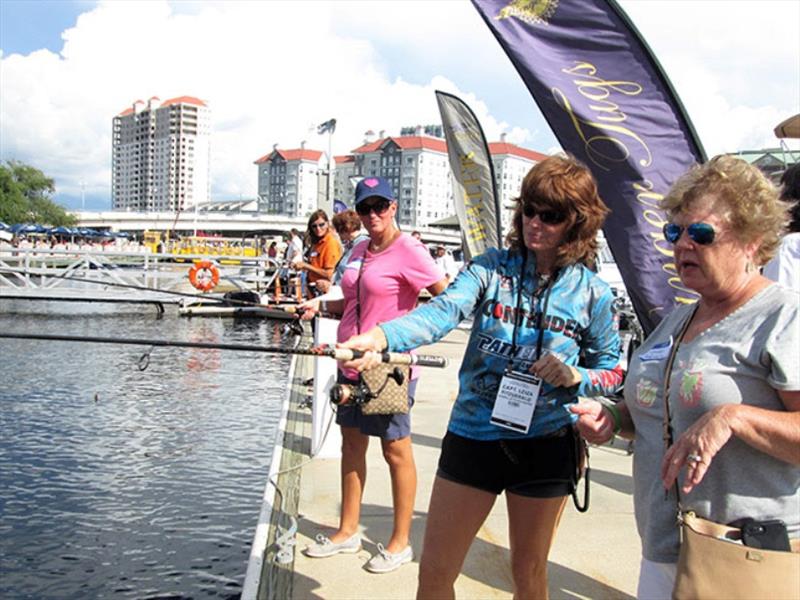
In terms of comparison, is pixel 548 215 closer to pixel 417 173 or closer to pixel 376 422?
pixel 376 422

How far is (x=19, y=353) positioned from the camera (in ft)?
44.3

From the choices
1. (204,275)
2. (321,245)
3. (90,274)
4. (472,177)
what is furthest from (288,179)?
(321,245)

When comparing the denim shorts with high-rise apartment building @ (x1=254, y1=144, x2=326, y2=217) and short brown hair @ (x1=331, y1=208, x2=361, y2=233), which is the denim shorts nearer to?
short brown hair @ (x1=331, y1=208, x2=361, y2=233)

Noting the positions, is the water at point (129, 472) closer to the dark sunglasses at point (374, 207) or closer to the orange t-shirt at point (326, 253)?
the orange t-shirt at point (326, 253)

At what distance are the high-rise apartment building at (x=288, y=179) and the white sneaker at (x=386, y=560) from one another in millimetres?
167624

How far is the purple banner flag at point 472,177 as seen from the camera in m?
11.9

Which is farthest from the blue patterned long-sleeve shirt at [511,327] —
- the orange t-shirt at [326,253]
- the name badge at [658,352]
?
the orange t-shirt at [326,253]

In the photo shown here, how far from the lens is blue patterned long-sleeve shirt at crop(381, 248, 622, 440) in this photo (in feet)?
8.21

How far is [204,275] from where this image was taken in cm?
2191

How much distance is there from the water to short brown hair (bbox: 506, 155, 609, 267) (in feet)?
11.6

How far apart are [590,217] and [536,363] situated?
55 cm

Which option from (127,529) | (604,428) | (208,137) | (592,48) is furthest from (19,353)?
(208,137)

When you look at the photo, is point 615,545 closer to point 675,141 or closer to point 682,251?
point 675,141

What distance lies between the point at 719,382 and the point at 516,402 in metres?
0.76
